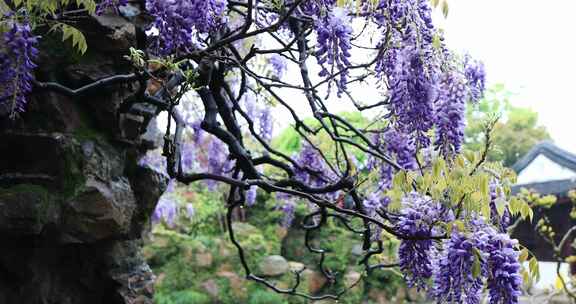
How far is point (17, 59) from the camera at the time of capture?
63.6 inches

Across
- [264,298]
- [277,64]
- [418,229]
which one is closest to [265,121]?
[277,64]

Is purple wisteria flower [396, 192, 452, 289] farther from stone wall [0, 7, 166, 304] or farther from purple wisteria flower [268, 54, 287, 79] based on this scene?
purple wisteria flower [268, 54, 287, 79]

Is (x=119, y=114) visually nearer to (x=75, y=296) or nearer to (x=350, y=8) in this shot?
(x=75, y=296)

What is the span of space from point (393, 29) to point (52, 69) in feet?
3.70

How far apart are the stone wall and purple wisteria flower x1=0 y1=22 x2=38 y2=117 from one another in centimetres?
25

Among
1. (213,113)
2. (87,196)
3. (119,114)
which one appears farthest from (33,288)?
(213,113)

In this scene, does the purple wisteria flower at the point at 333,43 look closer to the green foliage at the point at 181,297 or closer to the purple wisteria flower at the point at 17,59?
the purple wisteria flower at the point at 17,59

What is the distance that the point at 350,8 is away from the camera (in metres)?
1.98

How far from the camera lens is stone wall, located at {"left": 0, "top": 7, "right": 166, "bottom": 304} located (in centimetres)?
185

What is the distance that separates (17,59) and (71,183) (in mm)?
450

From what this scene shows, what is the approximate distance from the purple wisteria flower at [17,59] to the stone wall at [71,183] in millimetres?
253

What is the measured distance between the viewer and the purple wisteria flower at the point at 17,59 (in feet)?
5.21

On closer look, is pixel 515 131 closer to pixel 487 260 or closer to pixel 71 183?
pixel 487 260

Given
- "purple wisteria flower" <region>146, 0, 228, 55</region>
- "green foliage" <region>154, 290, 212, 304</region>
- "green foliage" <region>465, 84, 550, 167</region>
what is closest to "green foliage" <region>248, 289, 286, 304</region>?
"green foliage" <region>154, 290, 212, 304</region>
